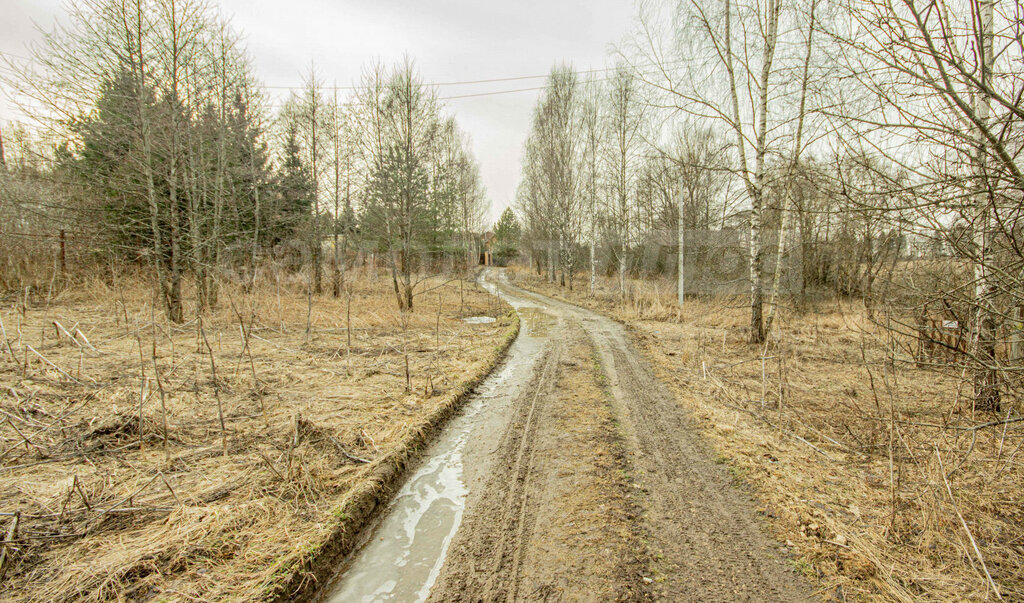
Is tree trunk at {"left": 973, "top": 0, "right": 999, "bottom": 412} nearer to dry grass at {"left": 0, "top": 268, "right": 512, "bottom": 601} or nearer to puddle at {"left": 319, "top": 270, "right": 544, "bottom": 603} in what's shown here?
puddle at {"left": 319, "top": 270, "right": 544, "bottom": 603}

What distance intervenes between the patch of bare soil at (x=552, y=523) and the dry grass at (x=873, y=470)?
118 centimetres

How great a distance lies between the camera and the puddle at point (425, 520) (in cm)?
252

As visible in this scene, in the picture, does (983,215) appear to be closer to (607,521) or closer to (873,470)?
(873,470)

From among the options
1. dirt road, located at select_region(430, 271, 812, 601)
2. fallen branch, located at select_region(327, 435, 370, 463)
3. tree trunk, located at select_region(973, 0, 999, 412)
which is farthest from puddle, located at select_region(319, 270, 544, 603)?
tree trunk, located at select_region(973, 0, 999, 412)

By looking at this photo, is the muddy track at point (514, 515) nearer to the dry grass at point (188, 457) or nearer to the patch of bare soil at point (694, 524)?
the patch of bare soil at point (694, 524)

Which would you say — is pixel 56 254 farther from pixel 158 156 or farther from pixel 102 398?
pixel 102 398

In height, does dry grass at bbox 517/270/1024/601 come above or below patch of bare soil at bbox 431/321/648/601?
above

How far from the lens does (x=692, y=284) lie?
65.6 ft

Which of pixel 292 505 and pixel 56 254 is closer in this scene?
pixel 292 505

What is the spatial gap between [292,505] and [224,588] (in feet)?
2.61

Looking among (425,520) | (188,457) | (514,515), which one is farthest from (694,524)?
(188,457)

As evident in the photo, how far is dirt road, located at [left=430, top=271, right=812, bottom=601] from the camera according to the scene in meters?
2.40

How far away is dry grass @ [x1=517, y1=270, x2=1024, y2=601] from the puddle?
97.7 inches

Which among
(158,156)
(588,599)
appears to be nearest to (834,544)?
(588,599)
